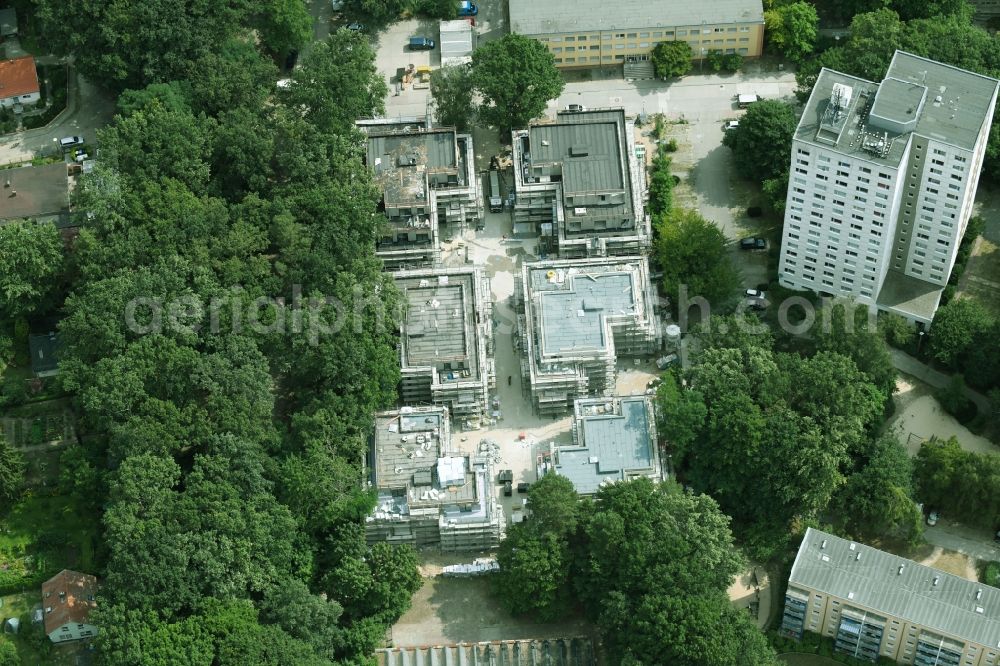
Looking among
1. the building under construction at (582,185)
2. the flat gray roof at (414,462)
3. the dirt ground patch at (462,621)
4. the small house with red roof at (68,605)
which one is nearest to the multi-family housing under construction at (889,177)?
the building under construction at (582,185)

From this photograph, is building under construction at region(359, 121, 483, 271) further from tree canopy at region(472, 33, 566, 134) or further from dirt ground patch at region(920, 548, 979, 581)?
dirt ground patch at region(920, 548, 979, 581)

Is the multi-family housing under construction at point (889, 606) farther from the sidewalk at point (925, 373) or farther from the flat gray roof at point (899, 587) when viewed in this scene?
the sidewalk at point (925, 373)

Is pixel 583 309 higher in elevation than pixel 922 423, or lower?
higher

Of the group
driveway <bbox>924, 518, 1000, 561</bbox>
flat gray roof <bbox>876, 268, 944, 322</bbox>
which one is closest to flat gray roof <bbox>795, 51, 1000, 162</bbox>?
flat gray roof <bbox>876, 268, 944, 322</bbox>

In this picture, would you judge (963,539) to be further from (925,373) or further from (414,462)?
(414,462)

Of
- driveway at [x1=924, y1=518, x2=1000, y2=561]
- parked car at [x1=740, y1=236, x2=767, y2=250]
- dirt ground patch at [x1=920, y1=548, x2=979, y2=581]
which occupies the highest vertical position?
parked car at [x1=740, y1=236, x2=767, y2=250]

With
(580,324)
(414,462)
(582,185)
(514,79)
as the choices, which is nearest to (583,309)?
(580,324)
